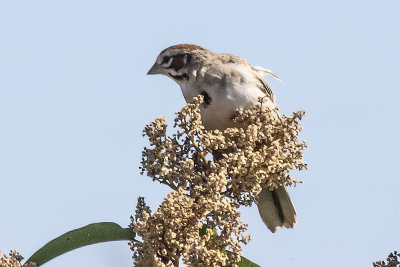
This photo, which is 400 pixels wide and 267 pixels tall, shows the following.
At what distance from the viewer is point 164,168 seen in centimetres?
449

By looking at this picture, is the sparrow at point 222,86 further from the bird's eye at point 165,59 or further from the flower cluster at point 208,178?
the flower cluster at point 208,178

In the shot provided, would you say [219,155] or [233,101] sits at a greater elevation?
[233,101]

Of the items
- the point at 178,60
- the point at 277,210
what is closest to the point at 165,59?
the point at 178,60

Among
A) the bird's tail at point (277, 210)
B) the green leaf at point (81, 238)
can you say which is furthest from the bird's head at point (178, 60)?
the green leaf at point (81, 238)

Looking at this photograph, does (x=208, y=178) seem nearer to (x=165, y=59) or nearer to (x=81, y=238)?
(x=81, y=238)

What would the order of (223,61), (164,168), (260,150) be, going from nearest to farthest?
1. (164,168)
2. (260,150)
3. (223,61)

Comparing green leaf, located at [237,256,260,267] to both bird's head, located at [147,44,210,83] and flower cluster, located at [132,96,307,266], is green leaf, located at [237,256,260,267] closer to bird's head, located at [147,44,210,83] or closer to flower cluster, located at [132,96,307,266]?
flower cluster, located at [132,96,307,266]

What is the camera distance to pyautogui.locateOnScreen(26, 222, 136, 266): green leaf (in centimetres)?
447

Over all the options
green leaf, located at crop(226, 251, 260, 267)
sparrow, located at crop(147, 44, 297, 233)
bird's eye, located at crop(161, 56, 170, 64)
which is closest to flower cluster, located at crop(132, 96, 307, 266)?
green leaf, located at crop(226, 251, 260, 267)

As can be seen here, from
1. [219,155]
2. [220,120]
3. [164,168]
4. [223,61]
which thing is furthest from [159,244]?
[223,61]

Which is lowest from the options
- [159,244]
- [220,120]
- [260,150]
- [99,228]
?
[159,244]

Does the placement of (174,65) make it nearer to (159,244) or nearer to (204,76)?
(204,76)

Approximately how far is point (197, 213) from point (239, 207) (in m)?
0.43

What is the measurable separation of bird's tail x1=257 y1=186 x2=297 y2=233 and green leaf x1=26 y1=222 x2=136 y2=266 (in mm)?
2284
